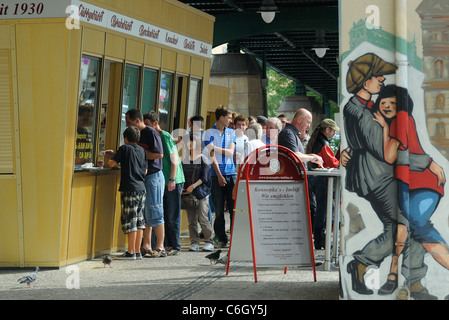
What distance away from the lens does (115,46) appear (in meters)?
11.2

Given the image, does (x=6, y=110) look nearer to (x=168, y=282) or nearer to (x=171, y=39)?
(x=168, y=282)

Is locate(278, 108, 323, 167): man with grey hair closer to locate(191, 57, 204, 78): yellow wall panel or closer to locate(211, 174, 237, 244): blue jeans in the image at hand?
locate(211, 174, 237, 244): blue jeans

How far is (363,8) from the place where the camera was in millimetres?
6785

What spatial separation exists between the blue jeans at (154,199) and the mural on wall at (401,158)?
4270 mm

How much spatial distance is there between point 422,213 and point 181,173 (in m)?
5.11

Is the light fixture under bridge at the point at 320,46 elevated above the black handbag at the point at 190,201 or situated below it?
above

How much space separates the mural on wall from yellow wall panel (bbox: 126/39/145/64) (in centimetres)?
523

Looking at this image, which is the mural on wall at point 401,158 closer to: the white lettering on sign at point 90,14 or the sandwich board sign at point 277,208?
the sandwich board sign at point 277,208

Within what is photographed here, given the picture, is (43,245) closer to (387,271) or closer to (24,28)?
(24,28)

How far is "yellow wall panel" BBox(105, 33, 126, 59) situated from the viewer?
35.9ft

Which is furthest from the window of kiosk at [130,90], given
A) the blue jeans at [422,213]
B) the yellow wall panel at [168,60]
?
the blue jeans at [422,213]

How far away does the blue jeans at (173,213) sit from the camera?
11336 mm
